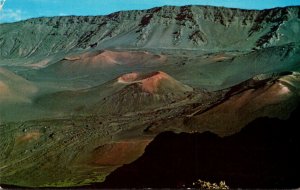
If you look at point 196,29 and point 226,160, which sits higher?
point 196,29

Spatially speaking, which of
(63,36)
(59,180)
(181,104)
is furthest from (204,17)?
(59,180)

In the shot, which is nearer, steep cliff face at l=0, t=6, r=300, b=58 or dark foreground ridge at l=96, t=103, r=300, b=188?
dark foreground ridge at l=96, t=103, r=300, b=188

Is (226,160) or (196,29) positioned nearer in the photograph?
(226,160)

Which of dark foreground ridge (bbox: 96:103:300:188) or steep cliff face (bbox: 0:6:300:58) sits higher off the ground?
steep cliff face (bbox: 0:6:300:58)

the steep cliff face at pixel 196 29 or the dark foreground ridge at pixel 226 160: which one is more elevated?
the steep cliff face at pixel 196 29

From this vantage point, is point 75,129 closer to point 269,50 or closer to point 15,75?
point 15,75

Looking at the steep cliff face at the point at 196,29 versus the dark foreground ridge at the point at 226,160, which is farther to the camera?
the steep cliff face at the point at 196,29

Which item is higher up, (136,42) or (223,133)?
(136,42)

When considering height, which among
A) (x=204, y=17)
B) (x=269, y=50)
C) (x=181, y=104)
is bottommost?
(x=181, y=104)
